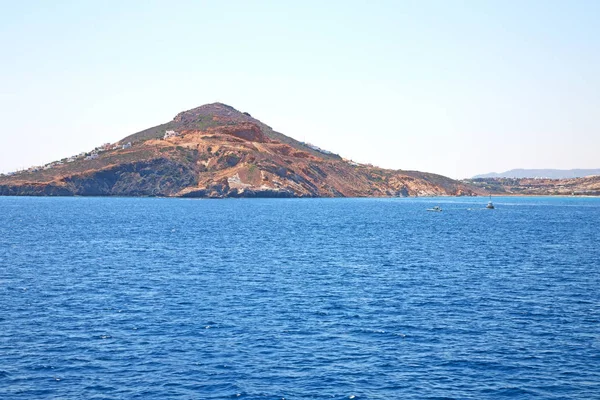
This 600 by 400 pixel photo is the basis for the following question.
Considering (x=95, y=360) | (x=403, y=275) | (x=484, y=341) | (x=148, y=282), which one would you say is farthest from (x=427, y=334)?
(x=148, y=282)

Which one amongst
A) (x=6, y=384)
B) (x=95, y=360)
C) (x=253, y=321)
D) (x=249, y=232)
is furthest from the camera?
(x=249, y=232)

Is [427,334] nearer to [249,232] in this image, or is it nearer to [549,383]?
[549,383]

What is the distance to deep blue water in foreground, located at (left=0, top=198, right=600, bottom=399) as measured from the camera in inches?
1404

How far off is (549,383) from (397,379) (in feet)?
28.2

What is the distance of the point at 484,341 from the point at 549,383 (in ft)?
26.9

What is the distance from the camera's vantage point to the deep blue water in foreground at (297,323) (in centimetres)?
3566

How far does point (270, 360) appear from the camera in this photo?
130ft

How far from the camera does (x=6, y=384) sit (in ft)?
115

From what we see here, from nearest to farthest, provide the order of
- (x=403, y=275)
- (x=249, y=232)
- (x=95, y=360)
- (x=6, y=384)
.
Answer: (x=6, y=384)
(x=95, y=360)
(x=403, y=275)
(x=249, y=232)

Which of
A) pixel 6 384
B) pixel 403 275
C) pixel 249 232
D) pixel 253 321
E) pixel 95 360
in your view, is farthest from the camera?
pixel 249 232

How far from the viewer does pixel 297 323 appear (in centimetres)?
4859

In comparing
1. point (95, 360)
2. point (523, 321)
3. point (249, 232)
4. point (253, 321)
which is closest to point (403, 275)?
point (523, 321)

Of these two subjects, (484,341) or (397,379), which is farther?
(484,341)

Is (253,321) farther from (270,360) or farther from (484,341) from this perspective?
(484,341)
